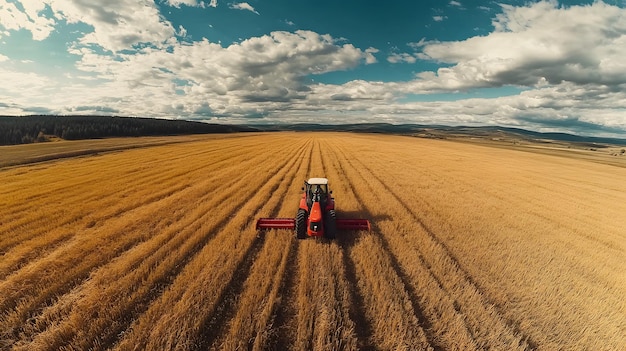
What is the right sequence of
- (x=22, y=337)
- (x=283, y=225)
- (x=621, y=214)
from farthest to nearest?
(x=621, y=214) < (x=283, y=225) < (x=22, y=337)

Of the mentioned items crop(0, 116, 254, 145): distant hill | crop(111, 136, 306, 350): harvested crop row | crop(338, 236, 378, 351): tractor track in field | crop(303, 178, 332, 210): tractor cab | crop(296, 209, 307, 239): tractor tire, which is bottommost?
crop(338, 236, 378, 351): tractor track in field

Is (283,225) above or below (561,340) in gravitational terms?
above

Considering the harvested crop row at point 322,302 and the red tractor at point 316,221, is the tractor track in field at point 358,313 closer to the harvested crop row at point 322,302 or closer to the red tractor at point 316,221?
the harvested crop row at point 322,302

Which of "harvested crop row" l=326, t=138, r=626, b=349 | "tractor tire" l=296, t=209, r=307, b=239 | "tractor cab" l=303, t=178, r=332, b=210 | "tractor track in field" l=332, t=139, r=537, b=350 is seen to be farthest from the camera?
"tractor cab" l=303, t=178, r=332, b=210

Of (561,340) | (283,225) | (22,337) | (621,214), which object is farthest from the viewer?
(621,214)

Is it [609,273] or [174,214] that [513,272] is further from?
[174,214]

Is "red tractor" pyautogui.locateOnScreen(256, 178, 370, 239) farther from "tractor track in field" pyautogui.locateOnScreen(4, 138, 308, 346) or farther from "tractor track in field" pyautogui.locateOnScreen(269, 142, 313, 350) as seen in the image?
"tractor track in field" pyautogui.locateOnScreen(4, 138, 308, 346)

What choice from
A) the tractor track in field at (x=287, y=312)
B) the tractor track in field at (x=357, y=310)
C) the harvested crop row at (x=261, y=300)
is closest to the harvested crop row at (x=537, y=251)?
the tractor track in field at (x=357, y=310)

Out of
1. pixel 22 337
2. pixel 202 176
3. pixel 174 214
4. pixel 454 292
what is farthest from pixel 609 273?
pixel 202 176

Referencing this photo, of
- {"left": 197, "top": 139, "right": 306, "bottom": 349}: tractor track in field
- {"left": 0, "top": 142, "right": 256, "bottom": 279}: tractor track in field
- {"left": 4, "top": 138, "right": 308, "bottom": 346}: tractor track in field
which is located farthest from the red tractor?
{"left": 0, "top": 142, "right": 256, "bottom": 279}: tractor track in field
